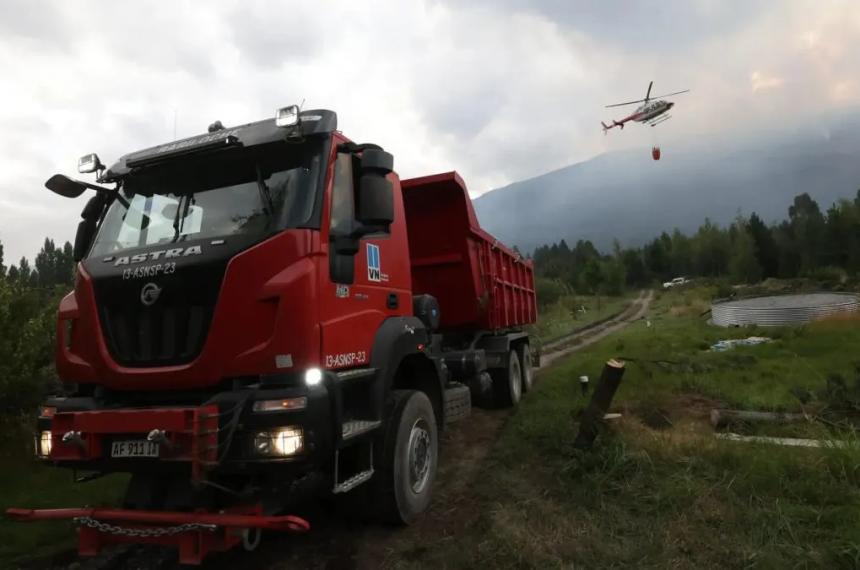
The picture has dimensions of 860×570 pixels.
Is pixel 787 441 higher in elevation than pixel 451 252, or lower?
lower

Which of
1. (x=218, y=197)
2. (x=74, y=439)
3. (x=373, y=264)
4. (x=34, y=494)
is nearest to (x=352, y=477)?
(x=373, y=264)

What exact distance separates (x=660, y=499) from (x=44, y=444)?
14.6ft

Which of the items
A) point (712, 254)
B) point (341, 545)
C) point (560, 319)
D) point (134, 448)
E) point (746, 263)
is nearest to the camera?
point (134, 448)

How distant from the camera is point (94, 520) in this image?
3.31m

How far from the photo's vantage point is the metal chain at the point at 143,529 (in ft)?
10.1

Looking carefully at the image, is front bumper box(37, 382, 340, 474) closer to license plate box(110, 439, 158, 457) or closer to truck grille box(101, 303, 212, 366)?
license plate box(110, 439, 158, 457)

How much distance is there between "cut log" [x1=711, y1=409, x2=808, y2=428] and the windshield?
17.4ft

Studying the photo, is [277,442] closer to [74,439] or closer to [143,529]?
[143,529]

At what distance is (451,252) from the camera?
24.9 ft

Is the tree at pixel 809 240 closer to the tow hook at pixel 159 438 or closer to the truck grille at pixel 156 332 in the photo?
the truck grille at pixel 156 332

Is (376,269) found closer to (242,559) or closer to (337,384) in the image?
(337,384)

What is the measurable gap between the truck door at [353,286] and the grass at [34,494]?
105 inches

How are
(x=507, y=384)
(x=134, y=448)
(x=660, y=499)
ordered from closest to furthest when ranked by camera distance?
(x=134, y=448) < (x=660, y=499) < (x=507, y=384)

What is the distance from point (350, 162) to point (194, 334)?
1696mm
